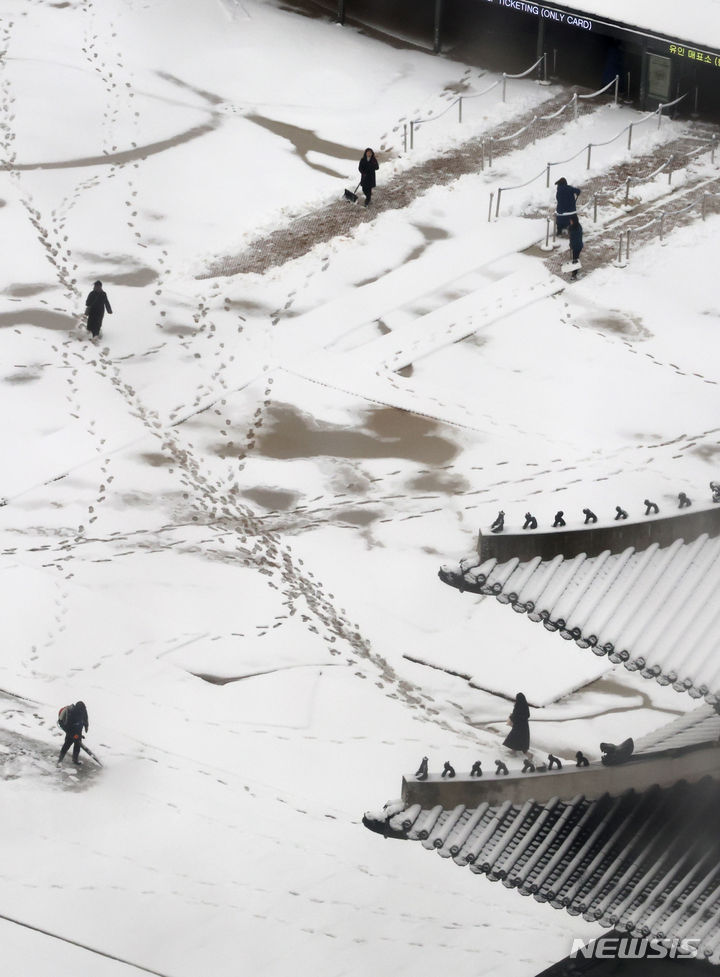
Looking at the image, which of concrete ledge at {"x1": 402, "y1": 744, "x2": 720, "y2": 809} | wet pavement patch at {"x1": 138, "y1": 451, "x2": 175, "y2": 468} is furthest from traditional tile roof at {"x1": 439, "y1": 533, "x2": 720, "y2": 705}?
wet pavement patch at {"x1": 138, "y1": 451, "x2": 175, "y2": 468}

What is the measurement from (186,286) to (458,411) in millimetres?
5927

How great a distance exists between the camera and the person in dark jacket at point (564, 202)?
3058 centimetres

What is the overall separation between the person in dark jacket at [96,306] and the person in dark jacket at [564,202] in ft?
26.5

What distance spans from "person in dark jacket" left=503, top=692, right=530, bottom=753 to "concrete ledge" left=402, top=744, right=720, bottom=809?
5.14 m

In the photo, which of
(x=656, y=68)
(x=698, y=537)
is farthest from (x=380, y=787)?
(x=656, y=68)

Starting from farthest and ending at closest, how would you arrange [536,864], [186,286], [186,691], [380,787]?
[186,286], [186,691], [380,787], [536,864]

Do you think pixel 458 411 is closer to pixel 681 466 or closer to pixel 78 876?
pixel 681 466

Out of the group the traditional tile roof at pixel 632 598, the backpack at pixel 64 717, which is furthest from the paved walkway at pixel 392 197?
the traditional tile roof at pixel 632 598

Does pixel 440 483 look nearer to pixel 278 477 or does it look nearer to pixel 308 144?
pixel 278 477

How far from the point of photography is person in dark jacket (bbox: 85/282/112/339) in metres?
28.2

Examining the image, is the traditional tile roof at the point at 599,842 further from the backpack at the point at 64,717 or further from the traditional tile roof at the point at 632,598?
the backpack at the point at 64,717

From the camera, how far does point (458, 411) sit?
88.2 feet

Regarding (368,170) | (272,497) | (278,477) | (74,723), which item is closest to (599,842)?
(74,723)

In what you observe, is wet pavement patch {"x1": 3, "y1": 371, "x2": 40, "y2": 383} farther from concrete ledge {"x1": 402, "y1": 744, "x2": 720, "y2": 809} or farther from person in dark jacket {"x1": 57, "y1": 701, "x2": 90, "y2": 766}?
concrete ledge {"x1": 402, "y1": 744, "x2": 720, "y2": 809}
